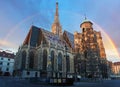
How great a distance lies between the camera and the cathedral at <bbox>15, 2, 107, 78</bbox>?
5103cm

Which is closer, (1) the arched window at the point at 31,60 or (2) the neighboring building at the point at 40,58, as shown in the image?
(2) the neighboring building at the point at 40,58

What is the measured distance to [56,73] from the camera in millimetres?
53344

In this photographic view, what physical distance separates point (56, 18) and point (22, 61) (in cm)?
5116

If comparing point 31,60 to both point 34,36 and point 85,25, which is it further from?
point 85,25

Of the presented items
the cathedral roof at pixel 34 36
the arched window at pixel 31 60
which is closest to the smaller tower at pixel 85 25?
the cathedral roof at pixel 34 36

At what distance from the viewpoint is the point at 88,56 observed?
6338cm

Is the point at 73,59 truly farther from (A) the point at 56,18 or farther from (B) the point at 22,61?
(A) the point at 56,18

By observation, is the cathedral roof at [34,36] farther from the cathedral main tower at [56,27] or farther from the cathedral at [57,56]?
the cathedral main tower at [56,27]

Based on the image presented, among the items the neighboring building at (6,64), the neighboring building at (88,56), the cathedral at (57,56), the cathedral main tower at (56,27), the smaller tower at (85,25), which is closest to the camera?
the cathedral at (57,56)

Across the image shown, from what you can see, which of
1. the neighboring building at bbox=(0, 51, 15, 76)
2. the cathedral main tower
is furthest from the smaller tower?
the neighboring building at bbox=(0, 51, 15, 76)

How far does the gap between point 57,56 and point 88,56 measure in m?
16.1

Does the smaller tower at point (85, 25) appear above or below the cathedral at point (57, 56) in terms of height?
above

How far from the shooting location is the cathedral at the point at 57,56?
5103cm

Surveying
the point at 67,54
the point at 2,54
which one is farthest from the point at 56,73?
the point at 2,54
